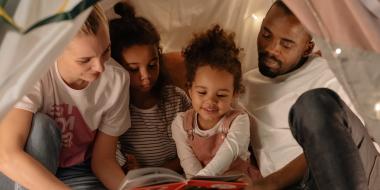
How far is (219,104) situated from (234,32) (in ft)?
1.18

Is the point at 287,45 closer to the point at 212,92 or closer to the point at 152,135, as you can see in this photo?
the point at 212,92

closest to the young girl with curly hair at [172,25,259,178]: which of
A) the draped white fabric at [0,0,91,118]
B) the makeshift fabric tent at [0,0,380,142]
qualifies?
the makeshift fabric tent at [0,0,380,142]

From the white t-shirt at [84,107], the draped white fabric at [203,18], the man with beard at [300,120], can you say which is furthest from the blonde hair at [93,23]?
the draped white fabric at [203,18]

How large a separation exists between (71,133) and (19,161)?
5.8 inches

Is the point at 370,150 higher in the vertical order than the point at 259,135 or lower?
higher

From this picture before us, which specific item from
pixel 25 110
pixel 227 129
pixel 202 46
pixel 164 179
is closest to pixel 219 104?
pixel 227 129

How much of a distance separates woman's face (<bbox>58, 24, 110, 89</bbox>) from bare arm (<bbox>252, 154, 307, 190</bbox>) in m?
0.35

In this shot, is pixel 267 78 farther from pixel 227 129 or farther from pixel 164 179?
pixel 164 179

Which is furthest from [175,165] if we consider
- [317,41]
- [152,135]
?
[317,41]

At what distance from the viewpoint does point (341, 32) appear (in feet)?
2.24

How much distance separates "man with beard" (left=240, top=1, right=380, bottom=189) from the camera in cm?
76

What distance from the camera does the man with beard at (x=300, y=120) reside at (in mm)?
762

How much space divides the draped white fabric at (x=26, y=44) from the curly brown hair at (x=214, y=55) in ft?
1.75

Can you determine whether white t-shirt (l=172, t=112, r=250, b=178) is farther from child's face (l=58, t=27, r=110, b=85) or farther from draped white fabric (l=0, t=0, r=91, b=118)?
draped white fabric (l=0, t=0, r=91, b=118)
